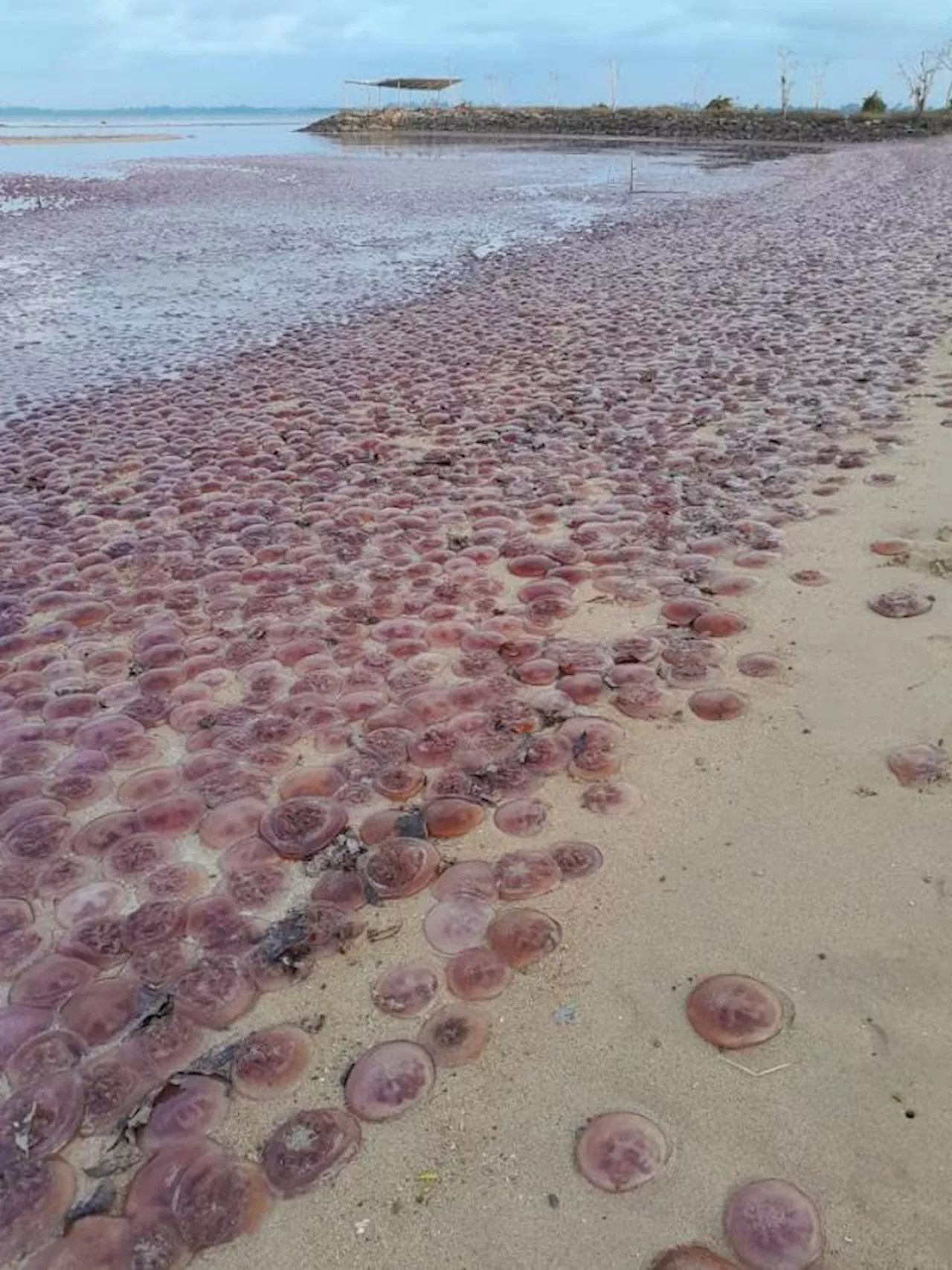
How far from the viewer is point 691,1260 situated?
169 centimetres

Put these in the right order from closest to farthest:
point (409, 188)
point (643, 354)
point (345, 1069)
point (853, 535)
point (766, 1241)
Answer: point (766, 1241)
point (345, 1069)
point (853, 535)
point (643, 354)
point (409, 188)

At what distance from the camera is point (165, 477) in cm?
625

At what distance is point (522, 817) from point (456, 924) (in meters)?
0.48

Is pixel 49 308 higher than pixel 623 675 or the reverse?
higher

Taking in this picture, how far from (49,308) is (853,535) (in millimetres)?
11807

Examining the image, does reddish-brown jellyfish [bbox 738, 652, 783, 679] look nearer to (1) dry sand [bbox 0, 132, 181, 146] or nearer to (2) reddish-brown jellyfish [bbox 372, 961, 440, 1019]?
(2) reddish-brown jellyfish [bbox 372, 961, 440, 1019]

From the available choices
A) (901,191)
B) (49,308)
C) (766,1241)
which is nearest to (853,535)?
(766,1241)

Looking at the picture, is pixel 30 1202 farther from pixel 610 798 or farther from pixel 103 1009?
pixel 610 798

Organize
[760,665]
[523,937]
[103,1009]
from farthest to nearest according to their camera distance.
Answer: [760,665]
[523,937]
[103,1009]

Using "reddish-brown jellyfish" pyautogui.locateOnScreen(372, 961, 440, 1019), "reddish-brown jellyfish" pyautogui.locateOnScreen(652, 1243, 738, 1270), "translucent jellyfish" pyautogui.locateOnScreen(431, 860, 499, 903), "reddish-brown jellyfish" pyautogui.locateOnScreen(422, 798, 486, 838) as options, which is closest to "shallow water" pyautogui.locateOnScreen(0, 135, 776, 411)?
"reddish-brown jellyfish" pyautogui.locateOnScreen(422, 798, 486, 838)

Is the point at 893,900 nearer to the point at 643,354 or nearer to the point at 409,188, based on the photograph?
the point at 643,354

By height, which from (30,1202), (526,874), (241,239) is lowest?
(30,1202)

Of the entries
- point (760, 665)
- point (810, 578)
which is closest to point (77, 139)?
point (810, 578)

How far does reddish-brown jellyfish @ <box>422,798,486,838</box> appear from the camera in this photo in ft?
9.25
